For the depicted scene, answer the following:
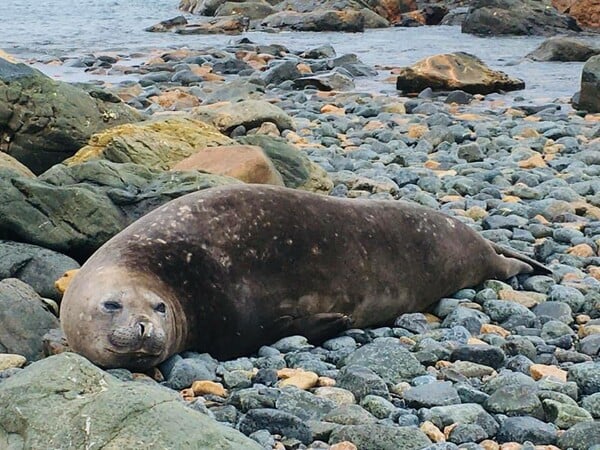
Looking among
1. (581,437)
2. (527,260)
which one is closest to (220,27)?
(527,260)

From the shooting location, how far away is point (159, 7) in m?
38.3

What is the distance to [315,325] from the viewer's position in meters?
4.89

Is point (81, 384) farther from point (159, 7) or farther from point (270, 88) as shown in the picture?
point (159, 7)

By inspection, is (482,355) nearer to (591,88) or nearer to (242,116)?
(242,116)

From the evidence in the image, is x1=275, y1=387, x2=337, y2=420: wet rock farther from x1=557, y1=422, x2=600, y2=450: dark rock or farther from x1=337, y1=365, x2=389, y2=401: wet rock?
x1=557, y1=422, x2=600, y2=450: dark rock

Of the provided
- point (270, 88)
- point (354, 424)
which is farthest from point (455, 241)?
point (270, 88)

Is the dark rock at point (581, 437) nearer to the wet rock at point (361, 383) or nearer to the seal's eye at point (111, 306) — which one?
the wet rock at point (361, 383)

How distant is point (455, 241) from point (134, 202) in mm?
1741

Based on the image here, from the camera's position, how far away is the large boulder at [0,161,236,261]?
552 cm

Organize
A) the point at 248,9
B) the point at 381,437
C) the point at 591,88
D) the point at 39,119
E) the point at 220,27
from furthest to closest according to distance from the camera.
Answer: the point at 248,9 < the point at 220,27 < the point at 591,88 < the point at 39,119 < the point at 381,437

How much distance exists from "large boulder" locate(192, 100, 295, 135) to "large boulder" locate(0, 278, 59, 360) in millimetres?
5211

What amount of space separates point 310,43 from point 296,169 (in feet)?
51.5

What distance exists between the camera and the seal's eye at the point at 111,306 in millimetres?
4238

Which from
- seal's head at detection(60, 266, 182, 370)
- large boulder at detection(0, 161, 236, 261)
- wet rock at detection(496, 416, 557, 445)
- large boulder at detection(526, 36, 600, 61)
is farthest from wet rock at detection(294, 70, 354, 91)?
wet rock at detection(496, 416, 557, 445)
